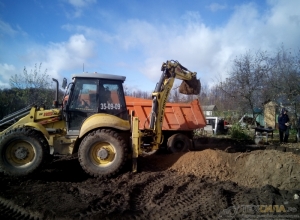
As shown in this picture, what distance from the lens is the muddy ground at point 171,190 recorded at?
356 cm

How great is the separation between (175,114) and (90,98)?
3.96 meters

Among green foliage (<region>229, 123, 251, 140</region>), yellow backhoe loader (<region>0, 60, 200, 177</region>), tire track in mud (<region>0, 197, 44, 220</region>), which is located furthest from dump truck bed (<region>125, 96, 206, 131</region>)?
tire track in mud (<region>0, 197, 44, 220</region>)

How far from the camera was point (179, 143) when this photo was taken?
8516 millimetres

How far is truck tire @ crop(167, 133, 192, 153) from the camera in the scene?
8.39 meters

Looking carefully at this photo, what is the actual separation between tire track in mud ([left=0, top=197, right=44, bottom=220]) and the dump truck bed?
5.14 metres

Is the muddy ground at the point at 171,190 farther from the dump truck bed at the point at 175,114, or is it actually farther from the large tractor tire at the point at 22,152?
the dump truck bed at the point at 175,114

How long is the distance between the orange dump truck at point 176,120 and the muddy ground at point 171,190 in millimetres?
1899

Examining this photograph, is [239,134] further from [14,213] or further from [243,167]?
[14,213]

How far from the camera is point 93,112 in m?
5.79

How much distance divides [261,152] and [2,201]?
5.95 m

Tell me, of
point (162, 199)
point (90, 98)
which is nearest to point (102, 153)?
point (90, 98)

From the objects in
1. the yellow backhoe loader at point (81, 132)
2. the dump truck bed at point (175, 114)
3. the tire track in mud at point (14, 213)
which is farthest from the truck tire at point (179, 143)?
the tire track in mud at point (14, 213)

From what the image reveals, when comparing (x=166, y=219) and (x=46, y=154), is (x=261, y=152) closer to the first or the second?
(x=166, y=219)

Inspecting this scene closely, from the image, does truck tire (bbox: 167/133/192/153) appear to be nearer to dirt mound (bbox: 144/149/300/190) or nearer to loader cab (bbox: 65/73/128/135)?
dirt mound (bbox: 144/149/300/190)
